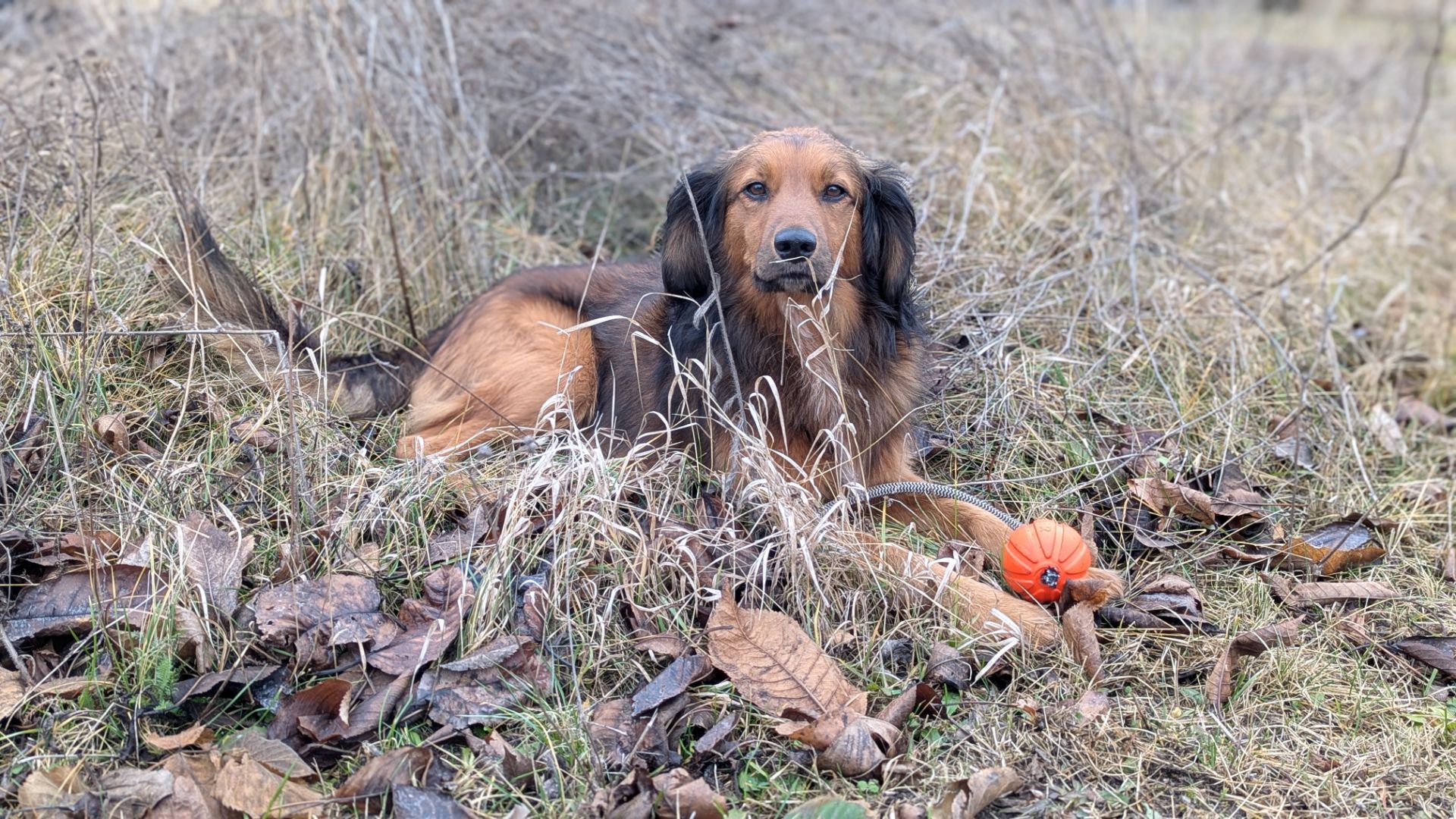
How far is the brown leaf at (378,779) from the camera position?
2.38m

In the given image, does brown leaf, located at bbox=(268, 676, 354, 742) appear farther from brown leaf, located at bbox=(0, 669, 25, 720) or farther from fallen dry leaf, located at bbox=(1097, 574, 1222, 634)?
fallen dry leaf, located at bbox=(1097, 574, 1222, 634)

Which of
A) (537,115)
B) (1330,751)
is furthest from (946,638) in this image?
(537,115)

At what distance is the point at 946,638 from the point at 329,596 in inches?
61.5

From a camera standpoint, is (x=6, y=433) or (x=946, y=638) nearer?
(x=946, y=638)

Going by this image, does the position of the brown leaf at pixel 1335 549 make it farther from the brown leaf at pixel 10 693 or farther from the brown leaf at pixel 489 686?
the brown leaf at pixel 10 693

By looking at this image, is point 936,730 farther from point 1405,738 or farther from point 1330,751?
point 1405,738

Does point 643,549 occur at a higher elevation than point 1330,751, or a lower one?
higher

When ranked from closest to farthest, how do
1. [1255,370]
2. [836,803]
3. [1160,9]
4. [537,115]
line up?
[836,803] < [1255,370] < [537,115] < [1160,9]

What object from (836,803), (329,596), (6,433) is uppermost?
(6,433)

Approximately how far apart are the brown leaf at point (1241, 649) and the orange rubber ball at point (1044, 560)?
416 millimetres

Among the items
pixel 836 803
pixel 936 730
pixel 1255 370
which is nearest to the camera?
pixel 836 803

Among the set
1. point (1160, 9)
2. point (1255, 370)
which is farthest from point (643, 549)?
point (1160, 9)

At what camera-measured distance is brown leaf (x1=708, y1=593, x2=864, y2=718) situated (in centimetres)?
269

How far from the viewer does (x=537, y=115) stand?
18.6 ft
